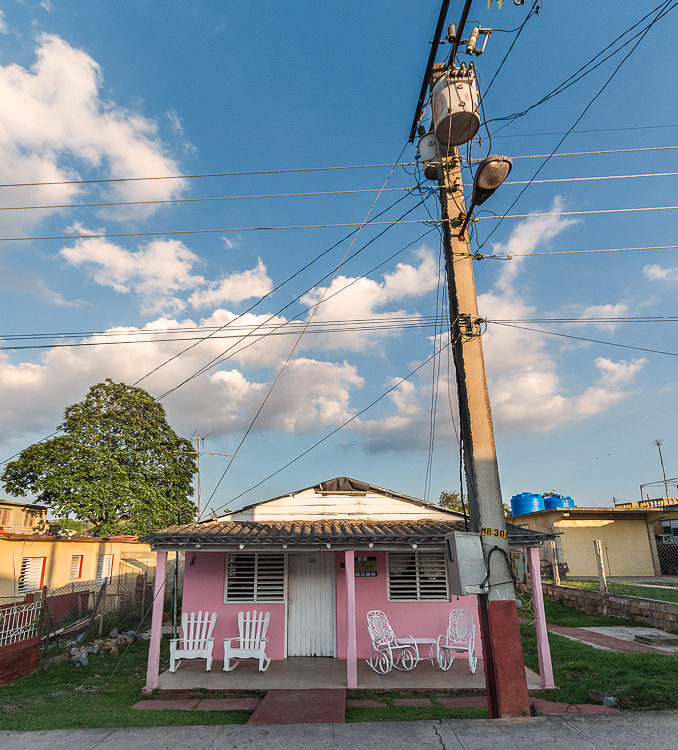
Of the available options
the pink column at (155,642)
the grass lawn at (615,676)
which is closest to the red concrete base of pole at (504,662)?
the grass lawn at (615,676)

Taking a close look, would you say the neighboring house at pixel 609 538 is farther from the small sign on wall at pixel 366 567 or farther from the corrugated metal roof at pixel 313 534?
the corrugated metal roof at pixel 313 534

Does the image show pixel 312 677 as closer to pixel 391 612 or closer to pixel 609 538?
pixel 391 612

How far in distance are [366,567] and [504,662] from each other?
5544mm

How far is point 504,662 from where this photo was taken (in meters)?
4.75

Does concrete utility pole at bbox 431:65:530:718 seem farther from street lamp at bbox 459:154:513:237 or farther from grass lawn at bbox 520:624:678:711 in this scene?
grass lawn at bbox 520:624:678:711

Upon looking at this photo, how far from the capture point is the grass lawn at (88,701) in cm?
595

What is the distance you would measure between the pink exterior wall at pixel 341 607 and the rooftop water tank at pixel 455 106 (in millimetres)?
7593

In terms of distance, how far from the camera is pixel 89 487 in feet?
70.4

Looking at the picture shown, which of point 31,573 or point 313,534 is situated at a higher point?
point 313,534

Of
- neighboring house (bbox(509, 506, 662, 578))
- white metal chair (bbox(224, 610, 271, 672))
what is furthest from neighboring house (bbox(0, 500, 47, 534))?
neighboring house (bbox(509, 506, 662, 578))

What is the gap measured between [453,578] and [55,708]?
231 inches

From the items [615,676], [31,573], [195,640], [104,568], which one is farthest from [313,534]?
[104,568]

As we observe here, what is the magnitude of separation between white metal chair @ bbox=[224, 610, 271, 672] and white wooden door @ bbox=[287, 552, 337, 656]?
715mm

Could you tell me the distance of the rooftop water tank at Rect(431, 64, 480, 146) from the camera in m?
5.98
